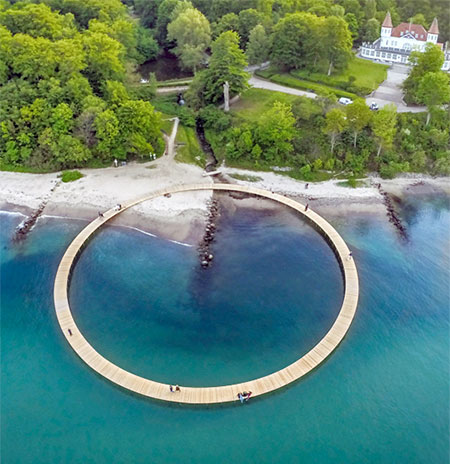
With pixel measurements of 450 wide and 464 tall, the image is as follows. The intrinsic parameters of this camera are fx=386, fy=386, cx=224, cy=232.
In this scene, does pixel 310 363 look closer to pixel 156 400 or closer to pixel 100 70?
pixel 156 400

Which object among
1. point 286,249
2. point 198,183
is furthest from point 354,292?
point 198,183

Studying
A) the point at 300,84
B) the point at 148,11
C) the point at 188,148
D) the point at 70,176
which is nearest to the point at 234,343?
the point at 70,176

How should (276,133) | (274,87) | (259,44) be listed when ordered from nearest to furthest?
(276,133) < (274,87) < (259,44)

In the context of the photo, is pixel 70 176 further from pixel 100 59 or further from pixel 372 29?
pixel 372 29

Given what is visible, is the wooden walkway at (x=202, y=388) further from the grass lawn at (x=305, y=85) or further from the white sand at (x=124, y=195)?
the grass lawn at (x=305, y=85)

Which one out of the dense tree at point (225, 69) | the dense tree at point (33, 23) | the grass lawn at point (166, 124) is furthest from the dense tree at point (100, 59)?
the dense tree at point (225, 69)

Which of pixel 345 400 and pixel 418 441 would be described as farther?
pixel 345 400

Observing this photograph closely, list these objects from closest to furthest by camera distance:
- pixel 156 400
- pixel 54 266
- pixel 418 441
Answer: pixel 418 441 < pixel 156 400 < pixel 54 266
